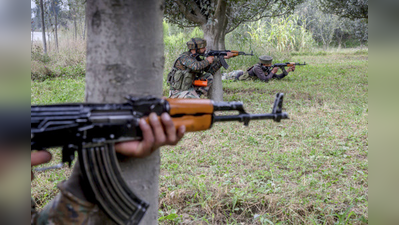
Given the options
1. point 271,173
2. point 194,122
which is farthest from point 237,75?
point 194,122

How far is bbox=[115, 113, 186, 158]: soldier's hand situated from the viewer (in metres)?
1.33

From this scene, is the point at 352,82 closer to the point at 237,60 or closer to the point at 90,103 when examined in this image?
the point at 237,60

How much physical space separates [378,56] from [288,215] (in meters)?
1.54

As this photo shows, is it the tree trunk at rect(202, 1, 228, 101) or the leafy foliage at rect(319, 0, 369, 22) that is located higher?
the leafy foliage at rect(319, 0, 369, 22)

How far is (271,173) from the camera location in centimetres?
320

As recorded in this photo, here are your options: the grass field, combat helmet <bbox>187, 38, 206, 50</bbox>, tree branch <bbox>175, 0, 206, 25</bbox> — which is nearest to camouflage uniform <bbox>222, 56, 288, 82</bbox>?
the grass field

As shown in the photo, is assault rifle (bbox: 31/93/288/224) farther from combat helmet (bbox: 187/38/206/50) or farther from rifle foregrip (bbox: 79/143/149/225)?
combat helmet (bbox: 187/38/206/50)

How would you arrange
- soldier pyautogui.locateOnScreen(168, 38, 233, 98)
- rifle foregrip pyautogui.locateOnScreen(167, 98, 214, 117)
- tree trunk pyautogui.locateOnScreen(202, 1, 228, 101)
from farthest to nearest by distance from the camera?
tree trunk pyautogui.locateOnScreen(202, 1, 228, 101) → soldier pyautogui.locateOnScreen(168, 38, 233, 98) → rifle foregrip pyautogui.locateOnScreen(167, 98, 214, 117)

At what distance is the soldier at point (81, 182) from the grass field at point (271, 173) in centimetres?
109

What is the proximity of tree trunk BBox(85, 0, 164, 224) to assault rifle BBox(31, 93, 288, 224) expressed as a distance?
7 cm

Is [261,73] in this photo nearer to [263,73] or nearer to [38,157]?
[263,73]

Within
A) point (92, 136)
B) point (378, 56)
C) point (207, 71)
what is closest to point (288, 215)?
point (378, 56)

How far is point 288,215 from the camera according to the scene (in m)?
2.46

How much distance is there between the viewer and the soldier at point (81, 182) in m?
1.34
